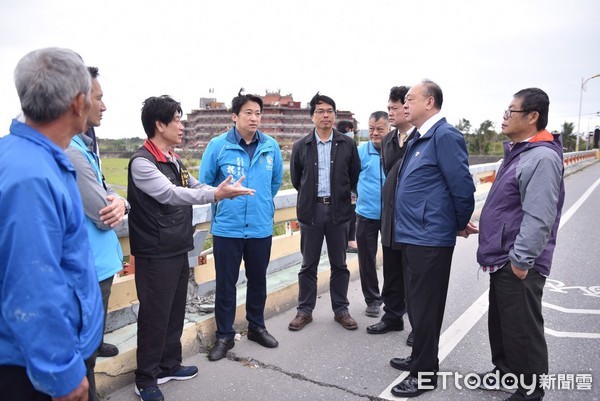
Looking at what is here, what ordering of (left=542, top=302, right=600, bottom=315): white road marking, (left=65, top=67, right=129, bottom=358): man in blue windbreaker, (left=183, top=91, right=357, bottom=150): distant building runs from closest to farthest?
(left=65, top=67, right=129, bottom=358): man in blue windbreaker < (left=542, top=302, right=600, bottom=315): white road marking < (left=183, top=91, right=357, bottom=150): distant building

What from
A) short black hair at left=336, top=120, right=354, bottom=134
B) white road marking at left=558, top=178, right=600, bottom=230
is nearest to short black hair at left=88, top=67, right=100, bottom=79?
short black hair at left=336, top=120, right=354, bottom=134

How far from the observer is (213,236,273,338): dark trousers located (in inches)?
147

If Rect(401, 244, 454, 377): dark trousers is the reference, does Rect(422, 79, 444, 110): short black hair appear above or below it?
above

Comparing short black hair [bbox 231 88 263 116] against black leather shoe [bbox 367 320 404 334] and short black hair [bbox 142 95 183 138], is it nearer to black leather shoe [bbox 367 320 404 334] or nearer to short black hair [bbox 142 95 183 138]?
short black hair [bbox 142 95 183 138]

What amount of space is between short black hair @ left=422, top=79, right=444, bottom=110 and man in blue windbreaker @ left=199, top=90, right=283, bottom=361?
1.42m

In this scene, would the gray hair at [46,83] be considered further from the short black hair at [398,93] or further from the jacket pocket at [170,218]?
the short black hair at [398,93]

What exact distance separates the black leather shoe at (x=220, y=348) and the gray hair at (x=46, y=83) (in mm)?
2582

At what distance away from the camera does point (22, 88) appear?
1.51 meters

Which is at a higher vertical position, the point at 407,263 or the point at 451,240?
the point at 451,240

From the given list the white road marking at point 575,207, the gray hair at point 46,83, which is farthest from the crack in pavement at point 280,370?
the white road marking at point 575,207

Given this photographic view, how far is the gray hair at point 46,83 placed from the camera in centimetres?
150

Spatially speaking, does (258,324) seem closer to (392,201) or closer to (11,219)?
(392,201)

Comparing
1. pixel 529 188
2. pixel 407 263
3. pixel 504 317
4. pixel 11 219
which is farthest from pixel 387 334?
pixel 11 219

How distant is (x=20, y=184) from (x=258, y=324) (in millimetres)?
2861
